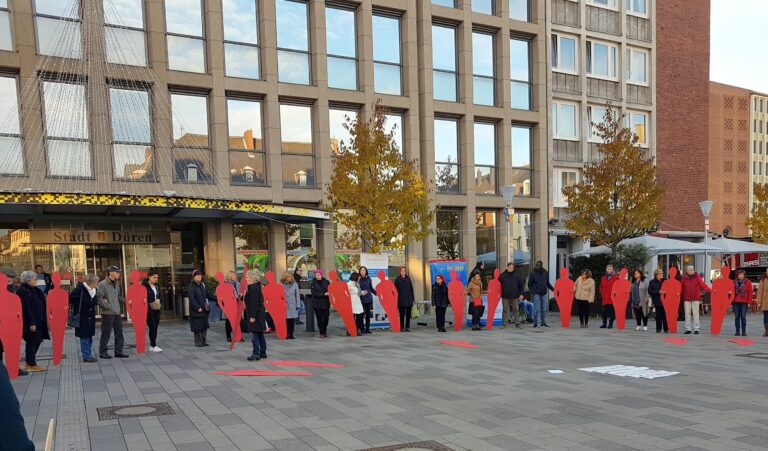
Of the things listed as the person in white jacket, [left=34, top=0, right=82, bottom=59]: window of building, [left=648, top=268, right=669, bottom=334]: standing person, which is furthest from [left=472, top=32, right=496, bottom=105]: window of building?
[left=34, top=0, right=82, bottom=59]: window of building

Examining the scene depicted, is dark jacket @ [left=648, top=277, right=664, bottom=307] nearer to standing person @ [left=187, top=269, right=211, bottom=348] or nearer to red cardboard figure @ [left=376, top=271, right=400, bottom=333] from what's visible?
red cardboard figure @ [left=376, top=271, right=400, bottom=333]

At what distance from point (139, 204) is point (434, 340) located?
27.3ft

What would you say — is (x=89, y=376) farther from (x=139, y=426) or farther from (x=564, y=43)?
(x=564, y=43)

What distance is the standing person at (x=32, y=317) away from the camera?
34.7 ft

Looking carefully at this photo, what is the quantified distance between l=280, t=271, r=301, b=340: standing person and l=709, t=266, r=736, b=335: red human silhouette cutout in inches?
415

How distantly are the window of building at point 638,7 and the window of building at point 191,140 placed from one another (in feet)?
71.8

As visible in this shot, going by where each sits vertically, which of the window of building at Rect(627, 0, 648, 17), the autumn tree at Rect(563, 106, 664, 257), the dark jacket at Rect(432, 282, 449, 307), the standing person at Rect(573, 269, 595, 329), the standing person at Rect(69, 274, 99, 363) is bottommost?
the standing person at Rect(573, 269, 595, 329)

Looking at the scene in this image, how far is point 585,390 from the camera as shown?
841 cm

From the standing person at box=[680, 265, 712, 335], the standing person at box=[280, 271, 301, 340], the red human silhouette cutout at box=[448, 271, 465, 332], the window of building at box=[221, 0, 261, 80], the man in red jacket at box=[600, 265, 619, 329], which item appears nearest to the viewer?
the standing person at box=[280, 271, 301, 340]

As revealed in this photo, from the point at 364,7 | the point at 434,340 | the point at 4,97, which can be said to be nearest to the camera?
the point at 434,340

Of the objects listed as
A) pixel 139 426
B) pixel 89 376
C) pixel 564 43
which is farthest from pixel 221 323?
pixel 564 43

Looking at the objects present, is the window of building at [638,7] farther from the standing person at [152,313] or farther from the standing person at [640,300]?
the standing person at [152,313]

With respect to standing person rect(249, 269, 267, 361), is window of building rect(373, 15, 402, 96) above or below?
above

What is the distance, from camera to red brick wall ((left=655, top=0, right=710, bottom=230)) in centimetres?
3180
